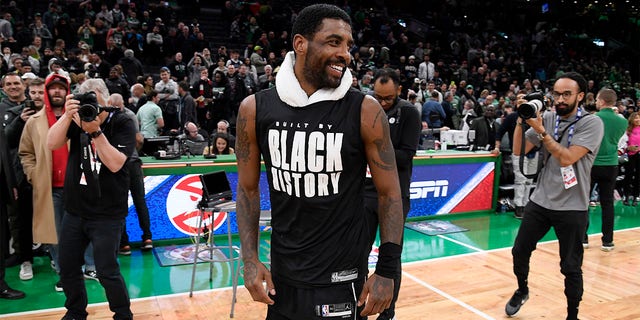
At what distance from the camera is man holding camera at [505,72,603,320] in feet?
11.7

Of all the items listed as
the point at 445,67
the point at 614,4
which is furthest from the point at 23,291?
the point at 614,4

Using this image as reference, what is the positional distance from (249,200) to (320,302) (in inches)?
20.0

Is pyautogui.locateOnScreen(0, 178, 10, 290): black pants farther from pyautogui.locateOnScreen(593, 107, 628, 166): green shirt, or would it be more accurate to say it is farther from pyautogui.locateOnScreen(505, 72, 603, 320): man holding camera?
pyautogui.locateOnScreen(593, 107, 628, 166): green shirt

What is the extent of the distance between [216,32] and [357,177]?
15.4m

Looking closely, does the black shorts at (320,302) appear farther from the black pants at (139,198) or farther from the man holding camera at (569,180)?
the black pants at (139,198)

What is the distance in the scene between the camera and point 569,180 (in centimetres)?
358

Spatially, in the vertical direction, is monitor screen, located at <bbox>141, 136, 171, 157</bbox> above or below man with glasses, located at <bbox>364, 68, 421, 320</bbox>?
below

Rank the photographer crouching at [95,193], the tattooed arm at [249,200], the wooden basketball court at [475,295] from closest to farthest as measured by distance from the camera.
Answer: the tattooed arm at [249,200] → the photographer crouching at [95,193] → the wooden basketball court at [475,295]

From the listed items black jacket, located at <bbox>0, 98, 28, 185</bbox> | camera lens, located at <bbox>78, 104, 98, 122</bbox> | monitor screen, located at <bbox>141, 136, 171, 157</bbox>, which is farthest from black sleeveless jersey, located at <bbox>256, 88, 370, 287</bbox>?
monitor screen, located at <bbox>141, 136, 171, 157</bbox>

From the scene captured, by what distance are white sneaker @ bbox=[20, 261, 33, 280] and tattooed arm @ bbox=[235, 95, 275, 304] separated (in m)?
3.69

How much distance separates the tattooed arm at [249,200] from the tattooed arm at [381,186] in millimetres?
403

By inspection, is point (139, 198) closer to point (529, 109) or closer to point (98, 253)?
point (98, 253)

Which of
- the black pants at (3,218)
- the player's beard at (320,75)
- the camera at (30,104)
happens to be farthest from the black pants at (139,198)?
the player's beard at (320,75)

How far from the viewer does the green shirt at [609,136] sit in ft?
19.7
